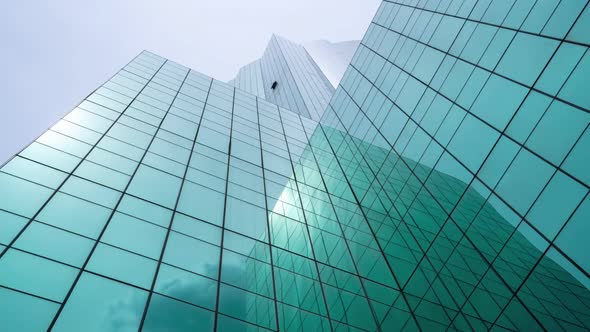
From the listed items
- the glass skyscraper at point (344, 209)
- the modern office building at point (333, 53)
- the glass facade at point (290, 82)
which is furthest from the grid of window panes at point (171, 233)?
the modern office building at point (333, 53)

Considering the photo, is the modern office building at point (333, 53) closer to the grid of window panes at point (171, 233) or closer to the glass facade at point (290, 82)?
the glass facade at point (290, 82)

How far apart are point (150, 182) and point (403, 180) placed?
43.2ft

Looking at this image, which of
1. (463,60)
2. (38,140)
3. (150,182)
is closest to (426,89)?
(463,60)

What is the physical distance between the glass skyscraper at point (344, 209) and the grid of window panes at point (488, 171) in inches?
3.2

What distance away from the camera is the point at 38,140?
1611cm

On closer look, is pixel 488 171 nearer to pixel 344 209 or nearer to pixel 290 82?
pixel 344 209

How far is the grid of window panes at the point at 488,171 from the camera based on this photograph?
14.3 meters

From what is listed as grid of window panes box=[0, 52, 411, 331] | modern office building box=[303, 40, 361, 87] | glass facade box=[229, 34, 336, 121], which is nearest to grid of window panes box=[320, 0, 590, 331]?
grid of window panes box=[0, 52, 411, 331]

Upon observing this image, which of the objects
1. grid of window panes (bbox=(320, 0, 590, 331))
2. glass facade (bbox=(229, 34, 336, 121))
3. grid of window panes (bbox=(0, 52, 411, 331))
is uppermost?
grid of window panes (bbox=(320, 0, 590, 331))

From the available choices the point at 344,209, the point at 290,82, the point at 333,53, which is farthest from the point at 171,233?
the point at 333,53

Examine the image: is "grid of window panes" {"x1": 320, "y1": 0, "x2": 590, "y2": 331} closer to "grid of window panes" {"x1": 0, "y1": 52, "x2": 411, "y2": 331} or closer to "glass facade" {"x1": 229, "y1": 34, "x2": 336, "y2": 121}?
"grid of window panes" {"x1": 0, "y1": 52, "x2": 411, "y2": 331}

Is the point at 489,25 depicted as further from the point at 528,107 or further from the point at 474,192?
the point at 474,192

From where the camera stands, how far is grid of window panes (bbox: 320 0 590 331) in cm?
1426

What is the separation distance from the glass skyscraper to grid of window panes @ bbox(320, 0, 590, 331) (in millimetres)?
80
